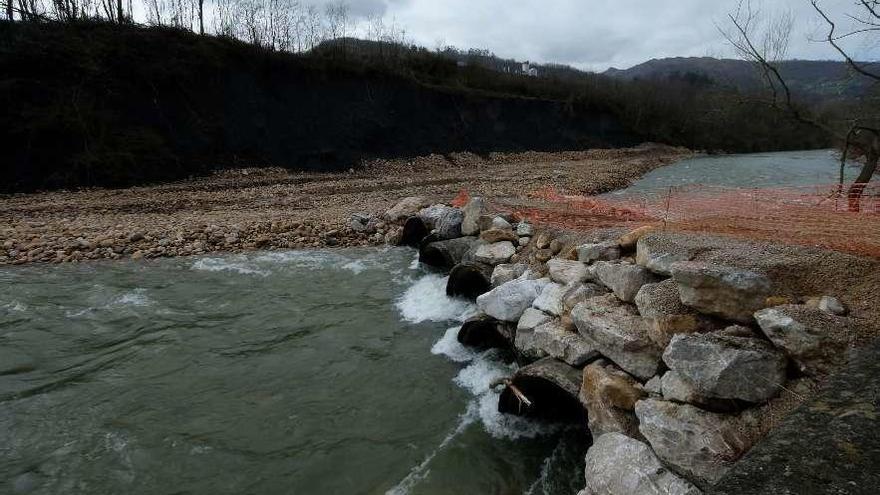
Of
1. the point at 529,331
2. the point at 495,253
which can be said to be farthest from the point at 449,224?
the point at 529,331

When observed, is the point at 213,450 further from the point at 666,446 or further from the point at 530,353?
the point at 666,446

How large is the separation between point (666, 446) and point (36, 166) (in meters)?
19.3

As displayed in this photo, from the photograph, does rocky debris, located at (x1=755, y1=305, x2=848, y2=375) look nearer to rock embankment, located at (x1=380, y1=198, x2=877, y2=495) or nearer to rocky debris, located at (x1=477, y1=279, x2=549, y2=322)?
rock embankment, located at (x1=380, y1=198, x2=877, y2=495)

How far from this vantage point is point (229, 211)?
12.8 m

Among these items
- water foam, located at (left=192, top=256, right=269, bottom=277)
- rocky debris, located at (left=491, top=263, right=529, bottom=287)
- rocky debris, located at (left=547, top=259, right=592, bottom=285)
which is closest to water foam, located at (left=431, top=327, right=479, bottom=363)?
rocky debris, located at (left=491, top=263, right=529, bottom=287)

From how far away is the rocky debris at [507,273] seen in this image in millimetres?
6688

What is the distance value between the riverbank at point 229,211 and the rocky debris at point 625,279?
615cm

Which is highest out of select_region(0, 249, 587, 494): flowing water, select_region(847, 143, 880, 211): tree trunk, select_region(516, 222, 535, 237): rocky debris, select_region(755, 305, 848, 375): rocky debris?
select_region(847, 143, 880, 211): tree trunk

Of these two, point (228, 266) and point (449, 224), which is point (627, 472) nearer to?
point (449, 224)

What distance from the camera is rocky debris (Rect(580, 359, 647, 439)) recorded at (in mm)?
3617

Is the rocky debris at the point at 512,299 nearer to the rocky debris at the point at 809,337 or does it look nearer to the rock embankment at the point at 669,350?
the rock embankment at the point at 669,350

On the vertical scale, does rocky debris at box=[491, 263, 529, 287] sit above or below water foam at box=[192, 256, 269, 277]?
above

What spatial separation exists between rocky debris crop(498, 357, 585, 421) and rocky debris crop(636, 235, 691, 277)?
114 cm

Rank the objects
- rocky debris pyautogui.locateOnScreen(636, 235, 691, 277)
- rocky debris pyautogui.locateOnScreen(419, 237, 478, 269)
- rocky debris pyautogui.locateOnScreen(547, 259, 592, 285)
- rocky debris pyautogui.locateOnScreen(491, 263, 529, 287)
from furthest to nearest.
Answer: rocky debris pyautogui.locateOnScreen(419, 237, 478, 269) → rocky debris pyautogui.locateOnScreen(491, 263, 529, 287) → rocky debris pyautogui.locateOnScreen(547, 259, 592, 285) → rocky debris pyautogui.locateOnScreen(636, 235, 691, 277)
